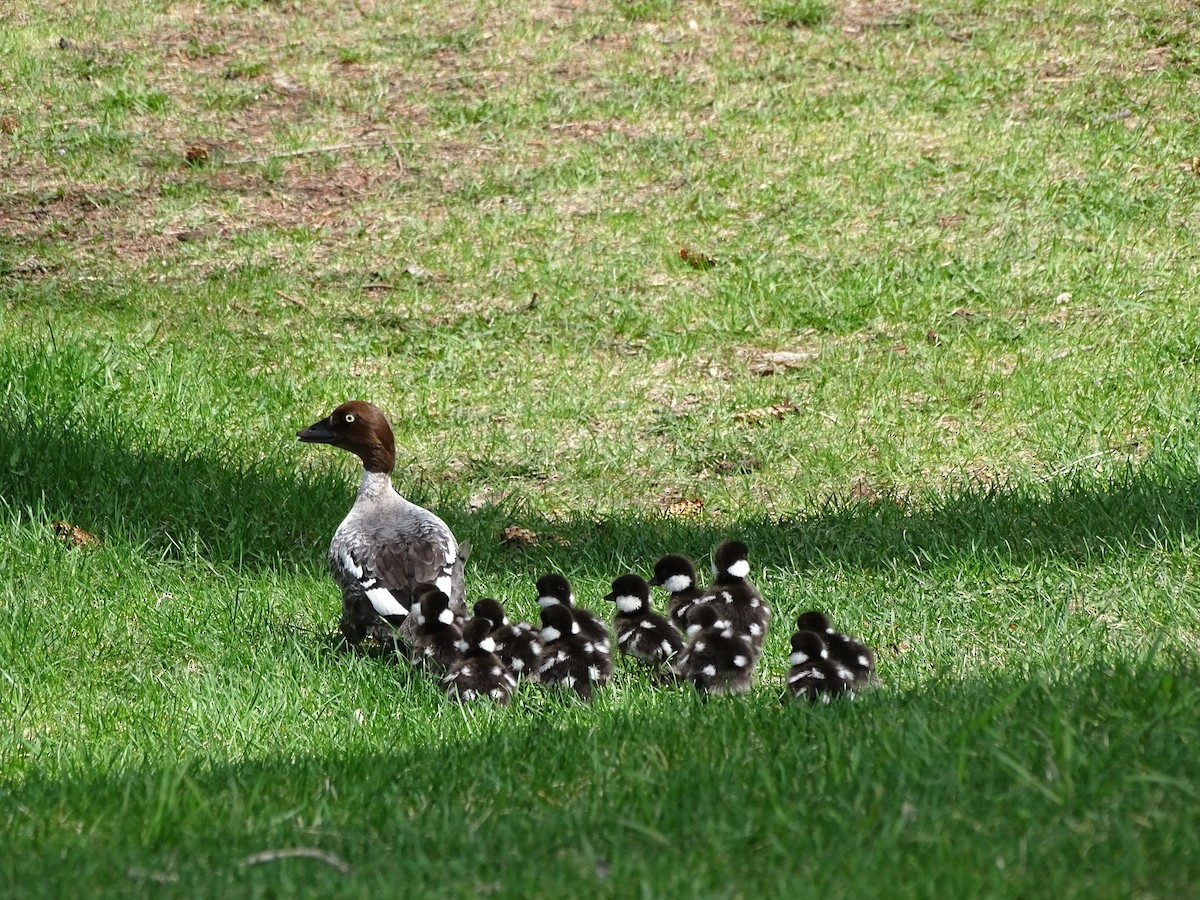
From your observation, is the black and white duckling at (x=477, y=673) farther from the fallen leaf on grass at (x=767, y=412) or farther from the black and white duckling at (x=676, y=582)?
the fallen leaf on grass at (x=767, y=412)

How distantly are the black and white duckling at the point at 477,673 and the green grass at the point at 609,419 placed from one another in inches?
6.0

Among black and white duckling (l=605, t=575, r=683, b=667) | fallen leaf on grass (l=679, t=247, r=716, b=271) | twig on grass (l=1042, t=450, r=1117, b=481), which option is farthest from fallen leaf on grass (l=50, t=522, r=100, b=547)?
fallen leaf on grass (l=679, t=247, r=716, b=271)

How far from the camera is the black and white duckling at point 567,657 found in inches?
256

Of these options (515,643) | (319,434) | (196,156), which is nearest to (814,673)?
(515,643)

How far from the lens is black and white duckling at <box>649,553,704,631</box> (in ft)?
24.3

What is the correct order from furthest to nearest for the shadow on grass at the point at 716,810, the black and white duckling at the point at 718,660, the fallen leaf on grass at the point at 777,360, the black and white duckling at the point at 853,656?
the fallen leaf on grass at the point at 777,360
the black and white duckling at the point at 718,660
the black and white duckling at the point at 853,656
the shadow on grass at the point at 716,810

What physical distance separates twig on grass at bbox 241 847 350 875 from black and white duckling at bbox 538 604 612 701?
256 centimetres

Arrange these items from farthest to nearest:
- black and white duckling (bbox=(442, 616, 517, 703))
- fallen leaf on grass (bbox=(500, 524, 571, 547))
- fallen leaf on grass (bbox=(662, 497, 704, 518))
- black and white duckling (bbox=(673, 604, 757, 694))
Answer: fallen leaf on grass (bbox=(662, 497, 704, 518))
fallen leaf on grass (bbox=(500, 524, 571, 547))
black and white duckling (bbox=(442, 616, 517, 703))
black and white duckling (bbox=(673, 604, 757, 694))

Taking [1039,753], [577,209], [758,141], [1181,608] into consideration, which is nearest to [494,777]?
[1039,753]

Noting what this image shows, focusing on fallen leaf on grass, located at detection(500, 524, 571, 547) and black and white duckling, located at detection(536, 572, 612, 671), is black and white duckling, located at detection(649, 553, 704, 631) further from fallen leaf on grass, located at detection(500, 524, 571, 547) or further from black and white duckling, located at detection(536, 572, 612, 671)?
fallen leaf on grass, located at detection(500, 524, 571, 547)

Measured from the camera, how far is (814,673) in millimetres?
5875

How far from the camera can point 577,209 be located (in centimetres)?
1454

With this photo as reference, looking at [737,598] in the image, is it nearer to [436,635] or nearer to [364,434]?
[436,635]

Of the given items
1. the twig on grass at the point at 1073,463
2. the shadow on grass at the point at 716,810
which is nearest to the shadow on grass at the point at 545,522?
the twig on grass at the point at 1073,463
